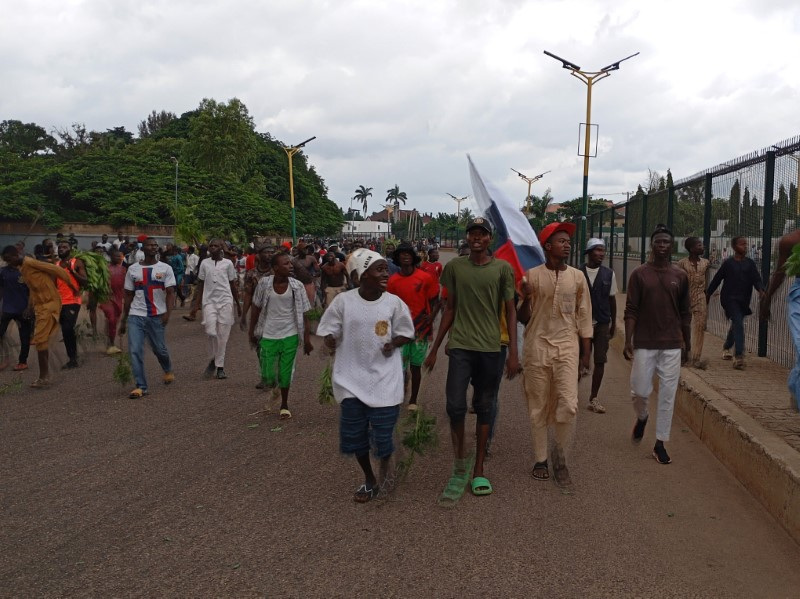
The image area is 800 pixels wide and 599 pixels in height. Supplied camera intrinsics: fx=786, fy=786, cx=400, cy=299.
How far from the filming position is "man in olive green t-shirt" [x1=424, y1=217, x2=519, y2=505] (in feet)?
17.0

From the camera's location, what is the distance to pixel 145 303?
27.9 ft

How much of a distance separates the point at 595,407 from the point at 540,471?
246 centimetres

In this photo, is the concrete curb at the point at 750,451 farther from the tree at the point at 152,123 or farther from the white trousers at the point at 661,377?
the tree at the point at 152,123

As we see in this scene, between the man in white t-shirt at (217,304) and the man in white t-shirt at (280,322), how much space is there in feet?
7.02

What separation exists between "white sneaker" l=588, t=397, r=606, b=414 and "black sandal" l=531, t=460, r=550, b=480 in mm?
2343

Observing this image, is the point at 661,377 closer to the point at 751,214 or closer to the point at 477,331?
the point at 477,331

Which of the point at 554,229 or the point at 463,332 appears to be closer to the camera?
the point at 463,332

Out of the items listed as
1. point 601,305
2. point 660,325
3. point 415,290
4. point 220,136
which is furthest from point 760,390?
point 220,136

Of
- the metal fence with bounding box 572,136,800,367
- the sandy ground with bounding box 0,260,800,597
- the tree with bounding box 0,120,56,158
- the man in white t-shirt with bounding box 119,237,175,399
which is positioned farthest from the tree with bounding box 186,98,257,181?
the sandy ground with bounding box 0,260,800,597

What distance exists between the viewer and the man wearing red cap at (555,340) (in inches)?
213

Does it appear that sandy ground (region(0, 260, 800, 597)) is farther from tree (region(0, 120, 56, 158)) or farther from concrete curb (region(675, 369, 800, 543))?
tree (region(0, 120, 56, 158))

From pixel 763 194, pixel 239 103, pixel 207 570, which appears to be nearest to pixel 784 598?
pixel 207 570

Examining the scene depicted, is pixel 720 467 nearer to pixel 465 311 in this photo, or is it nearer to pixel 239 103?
pixel 465 311

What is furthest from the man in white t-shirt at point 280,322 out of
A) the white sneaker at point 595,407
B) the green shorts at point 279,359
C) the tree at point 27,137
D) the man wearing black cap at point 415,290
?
the tree at point 27,137
